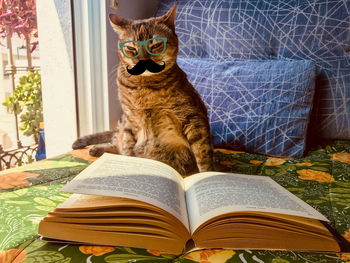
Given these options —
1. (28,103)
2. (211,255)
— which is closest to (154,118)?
(211,255)

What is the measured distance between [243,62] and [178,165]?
0.57 metres

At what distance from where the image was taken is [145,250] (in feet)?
1.47

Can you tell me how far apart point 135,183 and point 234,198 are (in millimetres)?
189

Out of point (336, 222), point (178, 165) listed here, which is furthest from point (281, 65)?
point (336, 222)

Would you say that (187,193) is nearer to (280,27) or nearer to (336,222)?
(336,222)

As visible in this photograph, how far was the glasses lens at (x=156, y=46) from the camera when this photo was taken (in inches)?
31.6

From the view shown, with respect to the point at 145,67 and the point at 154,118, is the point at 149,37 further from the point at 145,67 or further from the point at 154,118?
the point at 154,118

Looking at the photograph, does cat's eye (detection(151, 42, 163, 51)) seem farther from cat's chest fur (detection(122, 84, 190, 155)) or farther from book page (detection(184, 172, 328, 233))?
book page (detection(184, 172, 328, 233))

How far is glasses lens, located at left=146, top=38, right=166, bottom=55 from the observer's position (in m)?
0.80

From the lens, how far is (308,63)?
3.66 ft

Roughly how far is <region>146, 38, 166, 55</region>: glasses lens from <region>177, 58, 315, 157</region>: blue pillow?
1.33 ft

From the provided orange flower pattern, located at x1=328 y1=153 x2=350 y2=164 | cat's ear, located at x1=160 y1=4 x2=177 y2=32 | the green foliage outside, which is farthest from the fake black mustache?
orange flower pattern, located at x1=328 y1=153 x2=350 y2=164

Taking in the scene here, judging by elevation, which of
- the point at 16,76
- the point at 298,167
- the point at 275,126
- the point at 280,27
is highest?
the point at 280,27

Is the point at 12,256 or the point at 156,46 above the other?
the point at 156,46
